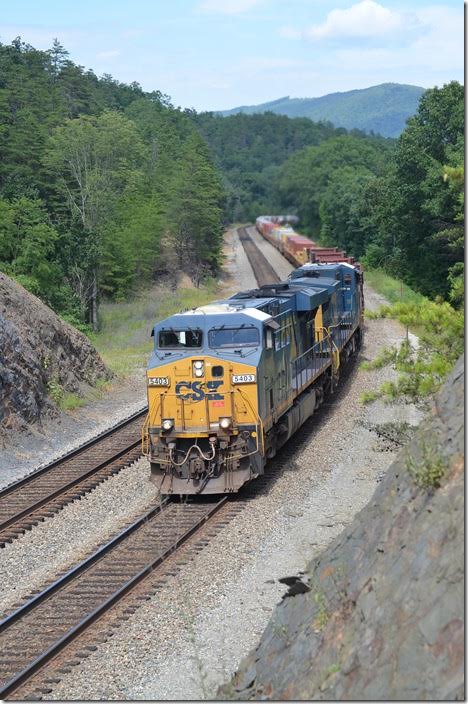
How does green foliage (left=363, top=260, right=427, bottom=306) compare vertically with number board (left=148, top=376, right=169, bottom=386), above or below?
below

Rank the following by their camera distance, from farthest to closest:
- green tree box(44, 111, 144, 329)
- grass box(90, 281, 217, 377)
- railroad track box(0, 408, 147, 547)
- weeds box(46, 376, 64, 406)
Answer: green tree box(44, 111, 144, 329)
grass box(90, 281, 217, 377)
weeds box(46, 376, 64, 406)
railroad track box(0, 408, 147, 547)

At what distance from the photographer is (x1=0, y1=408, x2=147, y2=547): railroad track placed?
53.2 ft

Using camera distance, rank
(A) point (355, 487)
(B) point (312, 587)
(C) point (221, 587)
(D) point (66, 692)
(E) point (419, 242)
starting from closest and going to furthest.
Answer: (B) point (312, 587), (D) point (66, 692), (C) point (221, 587), (A) point (355, 487), (E) point (419, 242)

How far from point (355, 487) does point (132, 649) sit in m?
7.43

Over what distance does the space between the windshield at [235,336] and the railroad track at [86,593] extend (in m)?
3.07

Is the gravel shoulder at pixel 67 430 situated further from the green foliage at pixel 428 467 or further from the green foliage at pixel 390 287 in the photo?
the green foliage at pixel 390 287

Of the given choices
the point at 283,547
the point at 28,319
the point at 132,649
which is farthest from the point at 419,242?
the point at 132,649

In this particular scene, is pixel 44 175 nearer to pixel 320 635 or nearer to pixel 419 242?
pixel 419 242

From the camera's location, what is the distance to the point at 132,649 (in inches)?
424

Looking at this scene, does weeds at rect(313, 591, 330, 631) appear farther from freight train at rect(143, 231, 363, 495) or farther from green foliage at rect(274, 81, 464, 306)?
green foliage at rect(274, 81, 464, 306)

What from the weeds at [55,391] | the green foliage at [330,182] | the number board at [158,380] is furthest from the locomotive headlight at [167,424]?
the green foliage at [330,182]

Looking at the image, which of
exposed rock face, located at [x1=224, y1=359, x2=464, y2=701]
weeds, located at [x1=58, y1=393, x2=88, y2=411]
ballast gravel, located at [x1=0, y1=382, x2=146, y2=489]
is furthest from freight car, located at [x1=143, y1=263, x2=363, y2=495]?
weeds, located at [x1=58, y1=393, x2=88, y2=411]

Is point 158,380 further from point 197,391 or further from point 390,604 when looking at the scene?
point 390,604

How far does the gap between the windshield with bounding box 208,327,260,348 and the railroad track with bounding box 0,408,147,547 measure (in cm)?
407
